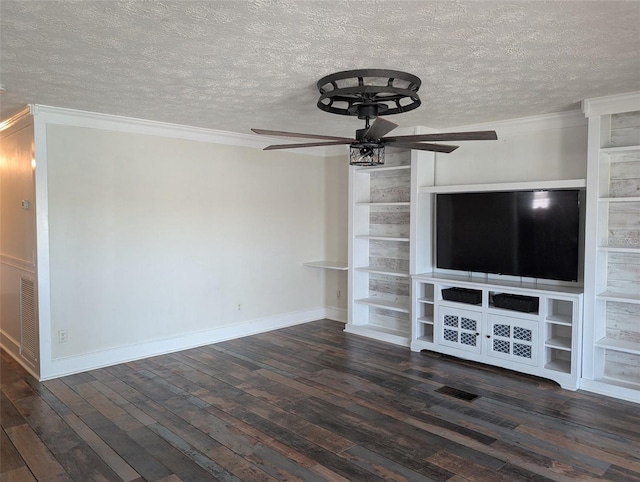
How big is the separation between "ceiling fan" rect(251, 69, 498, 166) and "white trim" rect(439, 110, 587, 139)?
165cm

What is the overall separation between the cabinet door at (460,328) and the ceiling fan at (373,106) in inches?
78.2

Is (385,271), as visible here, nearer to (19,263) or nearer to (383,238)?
(383,238)

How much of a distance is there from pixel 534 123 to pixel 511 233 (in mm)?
1076

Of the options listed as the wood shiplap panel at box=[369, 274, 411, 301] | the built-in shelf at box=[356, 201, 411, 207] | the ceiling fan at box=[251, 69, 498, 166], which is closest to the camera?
the ceiling fan at box=[251, 69, 498, 166]

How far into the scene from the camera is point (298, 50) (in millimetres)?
2668

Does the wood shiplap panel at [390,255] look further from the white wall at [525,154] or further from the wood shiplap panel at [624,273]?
the wood shiplap panel at [624,273]

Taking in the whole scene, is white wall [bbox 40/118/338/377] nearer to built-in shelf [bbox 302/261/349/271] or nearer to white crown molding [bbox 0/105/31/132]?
built-in shelf [bbox 302/261/349/271]

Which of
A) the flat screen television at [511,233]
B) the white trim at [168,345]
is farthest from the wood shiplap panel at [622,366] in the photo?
the white trim at [168,345]

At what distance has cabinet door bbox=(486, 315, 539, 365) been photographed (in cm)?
425

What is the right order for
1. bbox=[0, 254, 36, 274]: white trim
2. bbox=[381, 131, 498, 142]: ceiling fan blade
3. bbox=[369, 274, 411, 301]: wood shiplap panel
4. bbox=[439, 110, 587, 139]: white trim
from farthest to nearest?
bbox=[369, 274, 411, 301]: wood shiplap panel → bbox=[0, 254, 36, 274]: white trim → bbox=[439, 110, 587, 139]: white trim → bbox=[381, 131, 498, 142]: ceiling fan blade

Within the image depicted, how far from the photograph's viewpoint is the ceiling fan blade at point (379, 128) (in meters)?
2.71

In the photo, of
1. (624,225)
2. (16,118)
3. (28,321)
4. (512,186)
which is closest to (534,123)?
(512,186)

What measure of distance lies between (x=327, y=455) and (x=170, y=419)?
1259 mm

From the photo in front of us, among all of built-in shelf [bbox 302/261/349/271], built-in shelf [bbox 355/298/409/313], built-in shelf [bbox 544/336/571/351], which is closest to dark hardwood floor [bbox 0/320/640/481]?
built-in shelf [bbox 544/336/571/351]
